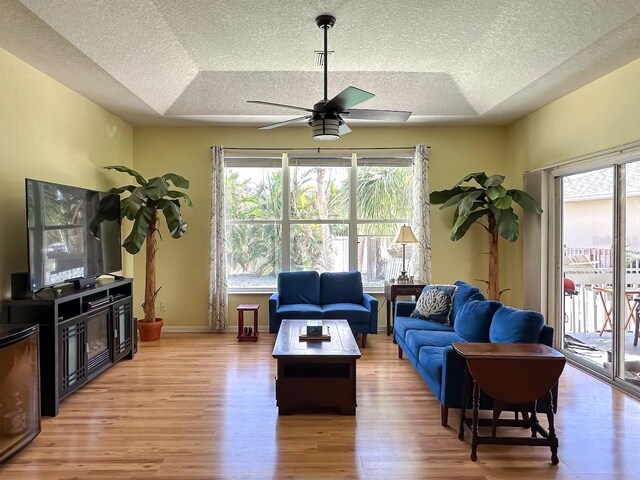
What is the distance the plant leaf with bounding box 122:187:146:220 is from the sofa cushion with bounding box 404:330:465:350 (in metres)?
3.34

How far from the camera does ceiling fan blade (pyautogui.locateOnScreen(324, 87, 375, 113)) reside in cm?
269

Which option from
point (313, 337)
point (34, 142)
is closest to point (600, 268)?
point (313, 337)

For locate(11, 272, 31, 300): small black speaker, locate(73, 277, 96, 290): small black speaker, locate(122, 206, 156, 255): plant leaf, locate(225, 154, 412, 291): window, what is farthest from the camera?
locate(225, 154, 412, 291): window

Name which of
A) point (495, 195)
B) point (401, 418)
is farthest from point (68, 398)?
point (495, 195)

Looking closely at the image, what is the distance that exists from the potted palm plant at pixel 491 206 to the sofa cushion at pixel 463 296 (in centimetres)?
127

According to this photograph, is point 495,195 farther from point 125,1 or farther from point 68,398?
point 68,398

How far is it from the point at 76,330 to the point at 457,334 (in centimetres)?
331

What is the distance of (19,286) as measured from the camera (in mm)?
3256

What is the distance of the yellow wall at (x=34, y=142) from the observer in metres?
3.40

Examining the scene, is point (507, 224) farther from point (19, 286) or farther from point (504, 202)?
point (19, 286)

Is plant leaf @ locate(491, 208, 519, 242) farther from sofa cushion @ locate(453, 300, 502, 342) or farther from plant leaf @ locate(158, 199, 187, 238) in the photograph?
plant leaf @ locate(158, 199, 187, 238)

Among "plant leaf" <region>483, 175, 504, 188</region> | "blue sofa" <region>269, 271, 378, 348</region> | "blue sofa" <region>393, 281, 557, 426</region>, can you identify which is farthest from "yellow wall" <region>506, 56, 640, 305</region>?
"blue sofa" <region>269, 271, 378, 348</region>

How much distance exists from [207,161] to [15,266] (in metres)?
2.83

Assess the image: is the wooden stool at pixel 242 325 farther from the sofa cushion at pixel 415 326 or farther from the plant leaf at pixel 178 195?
the sofa cushion at pixel 415 326
